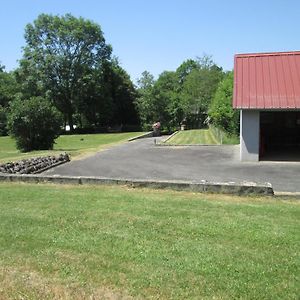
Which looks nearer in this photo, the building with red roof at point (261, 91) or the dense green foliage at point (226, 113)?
the building with red roof at point (261, 91)

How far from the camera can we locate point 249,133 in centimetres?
1797

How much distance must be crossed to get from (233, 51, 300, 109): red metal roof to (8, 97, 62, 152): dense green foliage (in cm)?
1144

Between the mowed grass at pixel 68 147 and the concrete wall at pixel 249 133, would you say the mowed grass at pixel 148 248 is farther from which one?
the mowed grass at pixel 68 147

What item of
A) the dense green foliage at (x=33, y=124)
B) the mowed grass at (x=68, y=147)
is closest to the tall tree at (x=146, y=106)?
the mowed grass at (x=68, y=147)

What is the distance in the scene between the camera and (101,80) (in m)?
60.9

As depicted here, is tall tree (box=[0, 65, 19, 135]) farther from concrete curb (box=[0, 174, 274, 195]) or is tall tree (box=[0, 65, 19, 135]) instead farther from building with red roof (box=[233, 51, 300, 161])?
concrete curb (box=[0, 174, 274, 195])

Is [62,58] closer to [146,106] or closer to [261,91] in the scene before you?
[146,106]

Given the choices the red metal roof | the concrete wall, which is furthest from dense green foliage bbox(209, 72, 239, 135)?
the concrete wall

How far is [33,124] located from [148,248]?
68.6ft

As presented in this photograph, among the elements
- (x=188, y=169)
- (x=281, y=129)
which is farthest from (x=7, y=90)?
(x=188, y=169)

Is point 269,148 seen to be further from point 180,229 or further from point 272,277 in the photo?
point 272,277

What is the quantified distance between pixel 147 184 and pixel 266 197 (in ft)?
9.25

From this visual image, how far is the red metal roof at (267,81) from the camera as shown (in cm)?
1781

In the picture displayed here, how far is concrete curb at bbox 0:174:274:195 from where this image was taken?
973 cm
